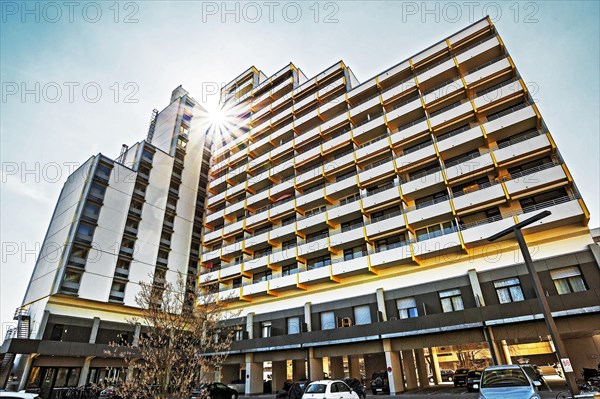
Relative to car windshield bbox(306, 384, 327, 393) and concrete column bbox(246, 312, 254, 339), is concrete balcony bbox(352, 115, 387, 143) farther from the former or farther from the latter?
car windshield bbox(306, 384, 327, 393)

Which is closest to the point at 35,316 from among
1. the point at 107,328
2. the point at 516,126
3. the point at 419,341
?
the point at 107,328

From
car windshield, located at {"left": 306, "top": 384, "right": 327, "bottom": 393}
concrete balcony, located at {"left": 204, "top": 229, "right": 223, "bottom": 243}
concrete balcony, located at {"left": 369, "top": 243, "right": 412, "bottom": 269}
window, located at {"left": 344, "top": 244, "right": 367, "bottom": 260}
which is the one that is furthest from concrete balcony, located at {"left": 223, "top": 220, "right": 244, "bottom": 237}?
car windshield, located at {"left": 306, "top": 384, "right": 327, "bottom": 393}

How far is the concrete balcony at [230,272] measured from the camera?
3759 centimetres

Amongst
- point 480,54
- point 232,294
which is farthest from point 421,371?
point 480,54

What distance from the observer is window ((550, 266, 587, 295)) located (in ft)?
70.3

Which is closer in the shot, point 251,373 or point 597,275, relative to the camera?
point 597,275

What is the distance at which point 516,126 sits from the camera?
85.0 feet

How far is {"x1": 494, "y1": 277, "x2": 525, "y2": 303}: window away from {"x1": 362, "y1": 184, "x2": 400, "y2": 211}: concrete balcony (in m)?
10.1

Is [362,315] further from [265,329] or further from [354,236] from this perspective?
[265,329]

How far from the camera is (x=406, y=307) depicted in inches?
1056

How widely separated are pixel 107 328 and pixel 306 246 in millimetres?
24704

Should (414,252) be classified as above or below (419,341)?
above

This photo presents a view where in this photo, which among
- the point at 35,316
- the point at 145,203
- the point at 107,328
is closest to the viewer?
the point at 35,316

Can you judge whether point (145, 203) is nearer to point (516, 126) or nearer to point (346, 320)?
point (346, 320)
